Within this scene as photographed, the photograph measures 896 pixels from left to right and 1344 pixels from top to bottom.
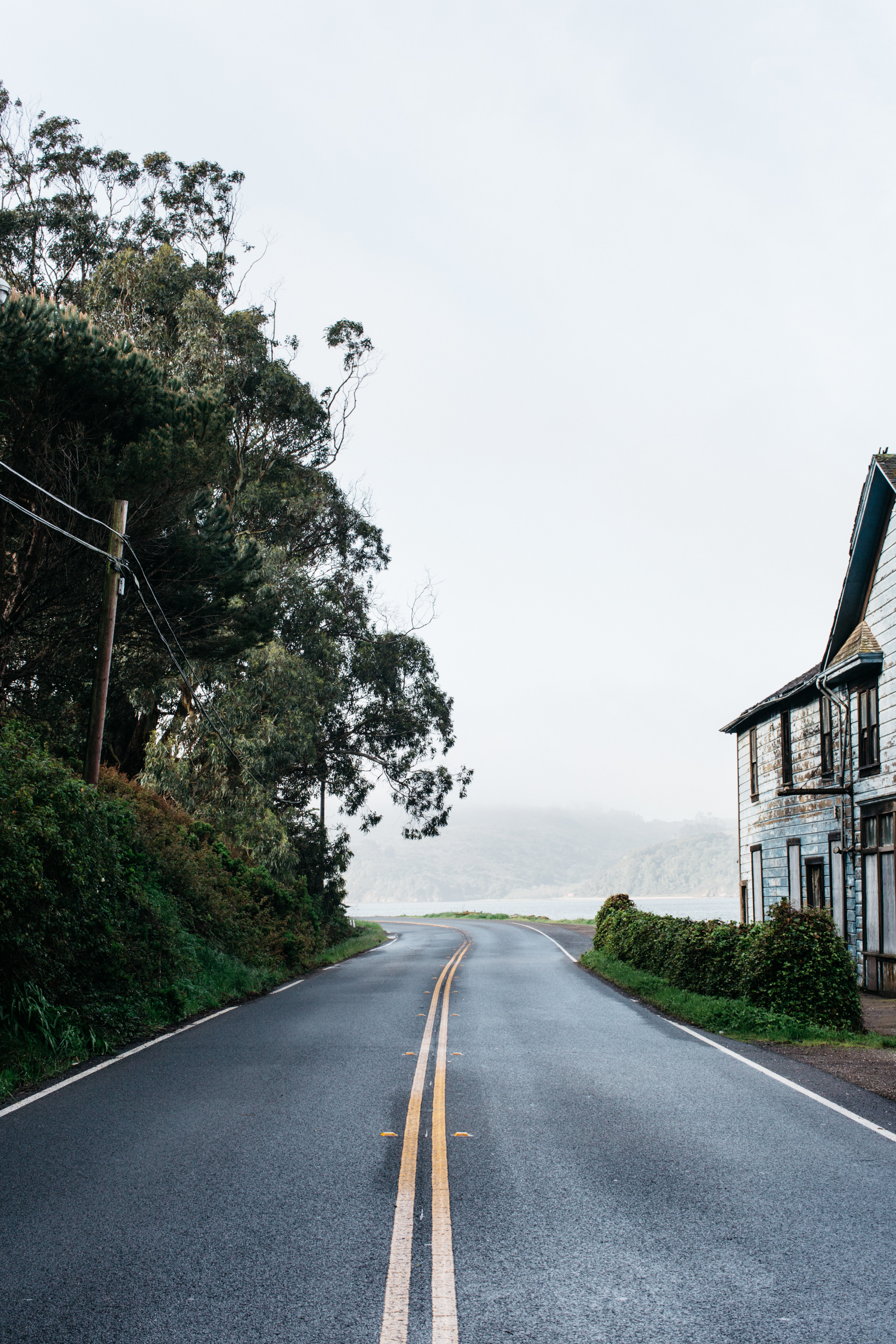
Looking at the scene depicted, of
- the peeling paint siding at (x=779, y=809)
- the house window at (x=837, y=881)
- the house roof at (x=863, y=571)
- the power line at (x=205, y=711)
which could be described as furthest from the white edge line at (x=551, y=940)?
the house roof at (x=863, y=571)

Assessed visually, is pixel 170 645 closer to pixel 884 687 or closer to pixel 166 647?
pixel 166 647

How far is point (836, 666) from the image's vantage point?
68.8 ft

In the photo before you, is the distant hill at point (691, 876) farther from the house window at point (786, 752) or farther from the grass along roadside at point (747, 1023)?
the grass along roadside at point (747, 1023)

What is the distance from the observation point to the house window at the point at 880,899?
746 inches

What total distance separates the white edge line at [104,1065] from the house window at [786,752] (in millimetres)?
16022

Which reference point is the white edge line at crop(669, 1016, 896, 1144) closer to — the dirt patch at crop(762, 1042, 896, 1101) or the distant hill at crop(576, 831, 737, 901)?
the dirt patch at crop(762, 1042, 896, 1101)

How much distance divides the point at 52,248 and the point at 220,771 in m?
20.4

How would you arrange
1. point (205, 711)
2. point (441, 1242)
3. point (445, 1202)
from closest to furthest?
point (441, 1242), point (445, 1202), point (205, 711)

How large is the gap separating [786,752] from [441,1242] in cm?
2205

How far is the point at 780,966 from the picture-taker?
1456 centimetres

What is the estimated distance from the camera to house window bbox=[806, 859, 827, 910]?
74.3 feet

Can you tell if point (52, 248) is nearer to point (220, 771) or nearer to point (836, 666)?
point (220, 771)

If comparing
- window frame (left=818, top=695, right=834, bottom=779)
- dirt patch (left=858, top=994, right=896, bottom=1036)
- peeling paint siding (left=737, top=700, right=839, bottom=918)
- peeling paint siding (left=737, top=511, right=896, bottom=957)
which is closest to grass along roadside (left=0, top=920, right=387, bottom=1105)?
peeling paint siding (left=737, top=511, right=896, bottom=957)

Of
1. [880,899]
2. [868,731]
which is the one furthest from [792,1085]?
[868,731]
